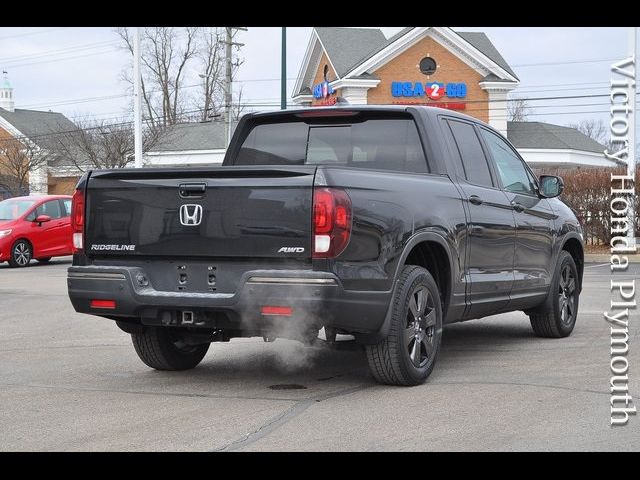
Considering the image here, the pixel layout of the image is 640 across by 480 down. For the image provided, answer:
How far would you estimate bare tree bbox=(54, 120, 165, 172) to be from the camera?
45.5 metres

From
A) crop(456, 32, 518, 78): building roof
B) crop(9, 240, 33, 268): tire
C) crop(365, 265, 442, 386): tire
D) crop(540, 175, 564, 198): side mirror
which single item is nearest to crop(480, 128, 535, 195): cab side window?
crop(540, 175, 564, 198): side mirror

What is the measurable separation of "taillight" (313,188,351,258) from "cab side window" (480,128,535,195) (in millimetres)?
2710

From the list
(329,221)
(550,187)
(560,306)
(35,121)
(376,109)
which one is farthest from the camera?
(35,121)

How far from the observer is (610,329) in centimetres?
974

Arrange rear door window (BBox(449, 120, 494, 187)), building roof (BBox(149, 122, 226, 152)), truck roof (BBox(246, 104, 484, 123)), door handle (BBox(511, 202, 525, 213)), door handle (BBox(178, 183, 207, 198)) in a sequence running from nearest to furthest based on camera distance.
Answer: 1. door handle (BBox(178, 183, 207, 198))
2. truck roof (BBox(246, 104, 484, 123))
3. rear door window (BBox(449, 120, 494, 187))
4. door handle (BBox(511, 202, 525, 213))
5. building roof (BBox(149, 122, 226, 152))

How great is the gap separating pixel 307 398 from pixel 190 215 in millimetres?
1446

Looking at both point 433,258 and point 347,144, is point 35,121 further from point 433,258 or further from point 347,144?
point 433,258

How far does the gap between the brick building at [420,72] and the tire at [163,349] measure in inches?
1522

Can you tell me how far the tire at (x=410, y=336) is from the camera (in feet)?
21.0

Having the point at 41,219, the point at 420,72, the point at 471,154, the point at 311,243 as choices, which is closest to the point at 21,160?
the point at 420,72

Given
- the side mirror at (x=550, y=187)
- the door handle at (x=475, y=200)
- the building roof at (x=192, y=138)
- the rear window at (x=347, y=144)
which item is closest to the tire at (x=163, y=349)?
the rear window at (x=347, y=144)

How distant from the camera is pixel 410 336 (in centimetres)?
663

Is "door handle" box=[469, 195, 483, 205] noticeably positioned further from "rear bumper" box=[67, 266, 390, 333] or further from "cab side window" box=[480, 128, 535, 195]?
"rear bumper" box=[67, 266, 390, 333]

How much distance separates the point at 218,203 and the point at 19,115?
6548 centimetres
